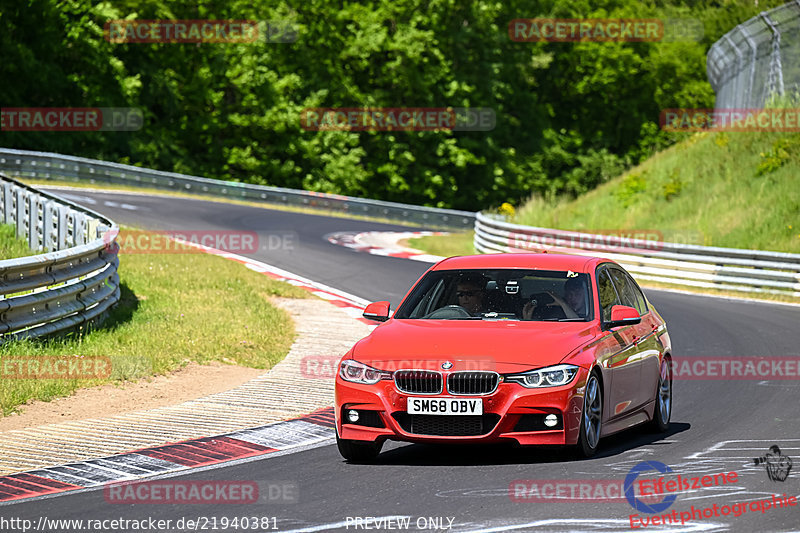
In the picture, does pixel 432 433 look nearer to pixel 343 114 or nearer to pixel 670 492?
pixel 670 492

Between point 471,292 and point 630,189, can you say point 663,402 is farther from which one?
point 630,189

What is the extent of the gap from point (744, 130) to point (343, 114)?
31.2m

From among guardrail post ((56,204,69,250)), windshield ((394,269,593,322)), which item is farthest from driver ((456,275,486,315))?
guardrail post ((56,204,69,250))

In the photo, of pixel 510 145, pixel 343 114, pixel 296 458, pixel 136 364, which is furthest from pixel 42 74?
pixel 296 458

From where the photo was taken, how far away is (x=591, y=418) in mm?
8602

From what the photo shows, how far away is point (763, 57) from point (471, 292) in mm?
25701

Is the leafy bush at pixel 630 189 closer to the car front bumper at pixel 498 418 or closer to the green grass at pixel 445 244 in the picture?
the green grass at pixel 445 244

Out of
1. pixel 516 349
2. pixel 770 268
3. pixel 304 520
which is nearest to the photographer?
pixel 304 520

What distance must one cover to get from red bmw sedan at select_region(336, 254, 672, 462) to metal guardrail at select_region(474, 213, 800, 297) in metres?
16.1

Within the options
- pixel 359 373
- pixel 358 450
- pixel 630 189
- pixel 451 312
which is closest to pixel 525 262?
pixel 451 312

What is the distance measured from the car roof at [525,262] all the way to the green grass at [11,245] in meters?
9.81

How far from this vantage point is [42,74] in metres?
53.6

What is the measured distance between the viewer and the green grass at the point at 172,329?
12.5 m

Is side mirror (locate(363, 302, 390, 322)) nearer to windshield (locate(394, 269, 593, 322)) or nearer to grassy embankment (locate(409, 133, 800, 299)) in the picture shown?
windshield (locate(394, 269, 593, 322))
